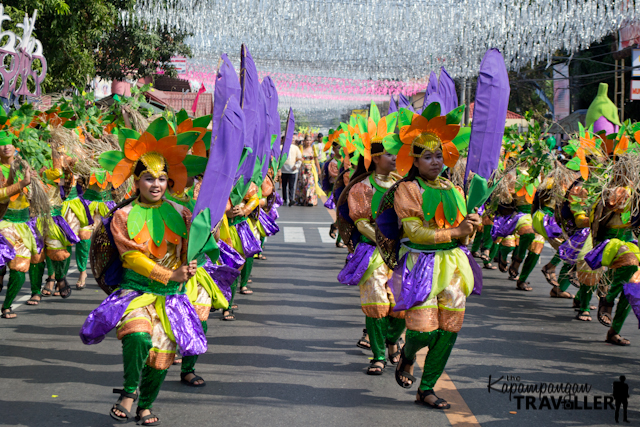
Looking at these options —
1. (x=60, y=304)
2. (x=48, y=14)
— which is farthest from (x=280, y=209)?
(x=60, y=304)

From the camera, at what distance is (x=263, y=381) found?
5.64 metres

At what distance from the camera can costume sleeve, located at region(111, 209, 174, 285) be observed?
173 inches

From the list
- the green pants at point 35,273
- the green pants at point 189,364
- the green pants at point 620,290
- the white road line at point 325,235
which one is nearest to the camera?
the green pants at point 189,364

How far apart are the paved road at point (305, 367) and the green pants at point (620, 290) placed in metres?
0.27

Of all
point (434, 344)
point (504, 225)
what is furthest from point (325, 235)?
point (434, 344)

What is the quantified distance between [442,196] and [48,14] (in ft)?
41.1

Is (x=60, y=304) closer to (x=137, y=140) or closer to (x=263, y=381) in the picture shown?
(x=263, y=381)

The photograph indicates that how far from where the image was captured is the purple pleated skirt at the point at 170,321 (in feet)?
14.3

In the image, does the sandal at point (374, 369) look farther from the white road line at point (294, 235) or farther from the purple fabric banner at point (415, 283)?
the white road line at point (294, 235)

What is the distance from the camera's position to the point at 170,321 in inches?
175

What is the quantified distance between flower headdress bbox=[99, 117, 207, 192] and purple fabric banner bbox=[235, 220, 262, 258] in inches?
120

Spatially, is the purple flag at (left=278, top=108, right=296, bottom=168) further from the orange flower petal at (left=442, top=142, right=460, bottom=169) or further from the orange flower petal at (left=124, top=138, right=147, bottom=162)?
the orange flower petal at (left=124, top=138, right=147, bottom=162)

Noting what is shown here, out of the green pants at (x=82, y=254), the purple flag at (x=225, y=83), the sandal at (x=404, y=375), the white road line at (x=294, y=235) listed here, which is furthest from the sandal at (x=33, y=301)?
the white road line at (x=294, y=235)

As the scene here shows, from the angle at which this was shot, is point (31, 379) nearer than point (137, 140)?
No
